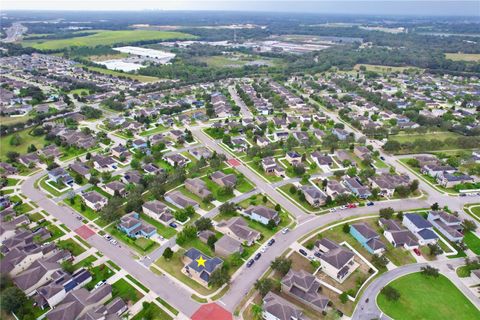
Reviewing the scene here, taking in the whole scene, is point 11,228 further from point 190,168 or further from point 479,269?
point 479,269

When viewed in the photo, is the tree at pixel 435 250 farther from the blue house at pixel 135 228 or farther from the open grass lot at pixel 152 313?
the blue house at pixel 135 228

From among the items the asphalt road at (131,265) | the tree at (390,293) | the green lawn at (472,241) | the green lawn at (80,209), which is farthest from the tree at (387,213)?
the green lawn at (80,209)

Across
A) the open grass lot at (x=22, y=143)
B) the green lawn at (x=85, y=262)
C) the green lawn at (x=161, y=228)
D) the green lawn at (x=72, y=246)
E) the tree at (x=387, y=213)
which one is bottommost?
the green lawn at (x=85, y=262)

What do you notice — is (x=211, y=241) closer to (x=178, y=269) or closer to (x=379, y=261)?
(x=178, y=269)

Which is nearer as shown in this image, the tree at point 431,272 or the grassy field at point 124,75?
the tree at point 431,272

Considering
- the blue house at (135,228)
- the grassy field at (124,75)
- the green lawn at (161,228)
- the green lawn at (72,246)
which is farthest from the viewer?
the grassy field at (124,75)

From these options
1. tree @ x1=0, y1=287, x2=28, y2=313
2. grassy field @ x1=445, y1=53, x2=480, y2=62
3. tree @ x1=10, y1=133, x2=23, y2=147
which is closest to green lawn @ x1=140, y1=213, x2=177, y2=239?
tree @ x1=0, y1=287, x2=28, y2=313

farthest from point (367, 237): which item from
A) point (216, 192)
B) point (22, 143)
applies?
point (22, 143)
